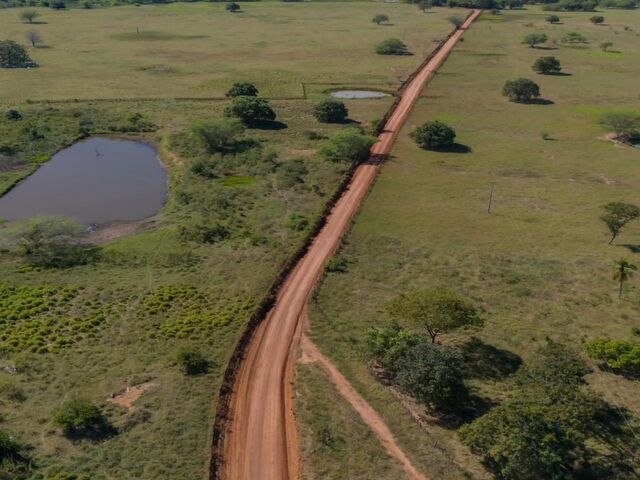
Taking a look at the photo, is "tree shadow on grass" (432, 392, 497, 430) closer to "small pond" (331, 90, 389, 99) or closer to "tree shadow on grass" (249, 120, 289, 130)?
"tree shadow on grass" (249, 120, 289, 130)

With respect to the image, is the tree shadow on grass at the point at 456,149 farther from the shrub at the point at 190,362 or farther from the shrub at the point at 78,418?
the shrub at the point at 78,418

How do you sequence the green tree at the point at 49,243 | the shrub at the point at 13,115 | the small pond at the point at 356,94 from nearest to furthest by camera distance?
the green tree at the point at 49,243, the shrub at the point at 13,115, the small pond at the point at 356,94

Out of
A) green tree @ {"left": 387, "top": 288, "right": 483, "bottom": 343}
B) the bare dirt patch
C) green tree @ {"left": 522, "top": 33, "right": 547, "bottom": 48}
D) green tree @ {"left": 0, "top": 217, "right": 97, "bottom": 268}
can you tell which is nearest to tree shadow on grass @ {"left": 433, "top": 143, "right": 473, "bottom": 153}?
green tree @ {"left": 387, "top": 288, "right": 483, "bottom": 343}

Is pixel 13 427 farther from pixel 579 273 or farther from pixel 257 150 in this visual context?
pixel 257 150

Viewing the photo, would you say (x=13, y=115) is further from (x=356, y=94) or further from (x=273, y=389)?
(x=273, y=389)

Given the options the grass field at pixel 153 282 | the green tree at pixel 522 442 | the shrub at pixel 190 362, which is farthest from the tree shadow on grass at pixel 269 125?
the green tree at pixel 522 442

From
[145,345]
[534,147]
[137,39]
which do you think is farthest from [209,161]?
[137,39]

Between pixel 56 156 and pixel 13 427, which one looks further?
pixel 56 156
